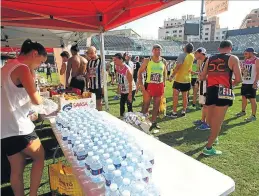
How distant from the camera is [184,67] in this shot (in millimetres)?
5121

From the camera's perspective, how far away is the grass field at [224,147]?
264 centimetres

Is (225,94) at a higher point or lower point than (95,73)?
lower

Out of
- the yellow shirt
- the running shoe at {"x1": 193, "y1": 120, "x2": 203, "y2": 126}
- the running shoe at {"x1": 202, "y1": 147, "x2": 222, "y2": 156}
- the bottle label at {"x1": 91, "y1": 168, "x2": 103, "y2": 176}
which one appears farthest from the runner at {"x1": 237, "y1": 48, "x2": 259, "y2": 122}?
the bottle label at {"x1": 91, "y1": 168, "x2": 103, "y2": 176}

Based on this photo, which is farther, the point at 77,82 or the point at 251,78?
the point at 251,78

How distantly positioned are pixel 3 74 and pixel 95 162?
102 cm

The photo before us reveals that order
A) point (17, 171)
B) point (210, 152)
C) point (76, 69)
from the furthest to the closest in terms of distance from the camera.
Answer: point (76, 69)
point (210, 152)
point (17, 171)

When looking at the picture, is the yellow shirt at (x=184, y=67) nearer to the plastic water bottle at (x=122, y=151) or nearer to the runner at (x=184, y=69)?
the runner at (x=184, y=69)

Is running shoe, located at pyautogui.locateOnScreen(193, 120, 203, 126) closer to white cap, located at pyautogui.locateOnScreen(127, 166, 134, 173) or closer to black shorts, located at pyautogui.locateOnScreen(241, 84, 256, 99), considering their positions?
black shorts, located at pyautogui.locateOnScreen(241, 84, 256, 99)

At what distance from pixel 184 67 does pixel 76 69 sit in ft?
8.14

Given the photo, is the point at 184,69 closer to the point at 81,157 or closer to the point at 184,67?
the point at 184,67

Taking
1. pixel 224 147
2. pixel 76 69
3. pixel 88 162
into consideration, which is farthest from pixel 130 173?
pixel 76 69

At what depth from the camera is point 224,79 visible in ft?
10.1

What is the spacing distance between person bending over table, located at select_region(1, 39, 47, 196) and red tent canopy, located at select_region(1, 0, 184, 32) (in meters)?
1.40

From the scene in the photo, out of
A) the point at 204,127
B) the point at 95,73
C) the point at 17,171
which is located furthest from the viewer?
the point at 95,73
